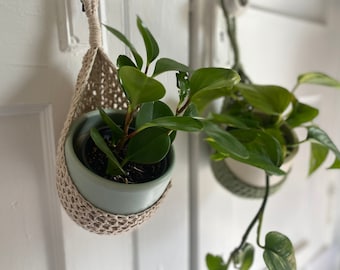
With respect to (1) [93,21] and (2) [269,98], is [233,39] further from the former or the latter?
(1) [93,21]

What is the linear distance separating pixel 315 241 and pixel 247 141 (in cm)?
77

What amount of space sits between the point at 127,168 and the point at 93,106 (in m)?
0.10

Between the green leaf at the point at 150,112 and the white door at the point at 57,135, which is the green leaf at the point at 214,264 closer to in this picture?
the white door at the point at 57,135

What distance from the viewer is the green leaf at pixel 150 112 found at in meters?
0.33

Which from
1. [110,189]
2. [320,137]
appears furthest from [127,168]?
[320,137]

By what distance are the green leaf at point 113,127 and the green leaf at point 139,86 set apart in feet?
0.15

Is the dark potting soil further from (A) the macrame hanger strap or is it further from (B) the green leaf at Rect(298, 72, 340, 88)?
(B) the green leaf at Rect(298, 72, 340, 88)

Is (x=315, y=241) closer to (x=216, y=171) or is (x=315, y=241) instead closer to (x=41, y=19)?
(x=216, y=171)

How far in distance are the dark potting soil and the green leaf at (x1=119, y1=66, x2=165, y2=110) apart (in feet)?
0.29

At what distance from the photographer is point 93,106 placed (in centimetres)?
41

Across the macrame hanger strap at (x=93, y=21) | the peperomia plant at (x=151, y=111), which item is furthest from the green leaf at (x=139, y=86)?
the macrame hanger strap at (x=93, y=21)

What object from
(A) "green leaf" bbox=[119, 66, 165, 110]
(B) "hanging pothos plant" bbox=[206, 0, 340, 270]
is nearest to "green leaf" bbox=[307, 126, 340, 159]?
(B) "hanging pothos plant" bbox=[206, 0, 340, 270]

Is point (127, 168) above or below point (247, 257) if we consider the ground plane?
above

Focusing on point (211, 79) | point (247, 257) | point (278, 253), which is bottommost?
point (247, 257)
